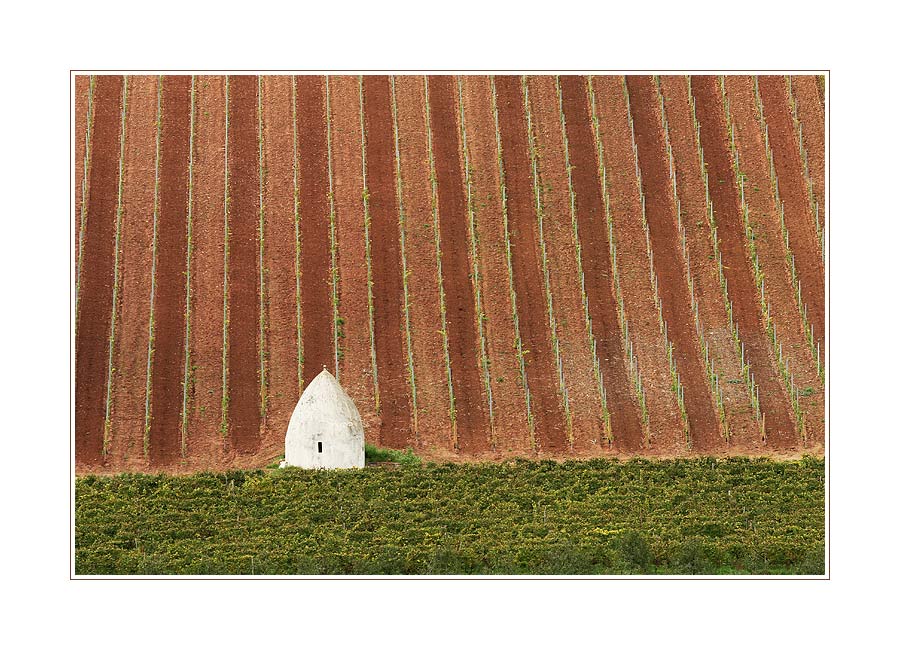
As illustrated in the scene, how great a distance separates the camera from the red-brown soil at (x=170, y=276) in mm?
57625

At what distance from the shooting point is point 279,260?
206 ft

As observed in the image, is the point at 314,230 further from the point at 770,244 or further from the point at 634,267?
the point at 770,244

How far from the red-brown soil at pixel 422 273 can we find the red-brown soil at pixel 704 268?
9.87 m

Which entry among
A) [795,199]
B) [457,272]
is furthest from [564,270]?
[795,199]

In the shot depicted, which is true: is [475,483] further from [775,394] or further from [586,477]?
[775,394]

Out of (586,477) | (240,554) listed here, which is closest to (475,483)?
(586,477)

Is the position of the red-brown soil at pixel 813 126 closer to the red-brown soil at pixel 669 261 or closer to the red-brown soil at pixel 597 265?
the red-brown soil at pixel 669 261

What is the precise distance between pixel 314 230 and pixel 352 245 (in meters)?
1.63

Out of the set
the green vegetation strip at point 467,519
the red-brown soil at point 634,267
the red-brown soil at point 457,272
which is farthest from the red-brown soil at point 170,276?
the red-brown soil at point 634,267

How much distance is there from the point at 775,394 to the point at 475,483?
479 inches

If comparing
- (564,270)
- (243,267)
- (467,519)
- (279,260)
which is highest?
(279,260)

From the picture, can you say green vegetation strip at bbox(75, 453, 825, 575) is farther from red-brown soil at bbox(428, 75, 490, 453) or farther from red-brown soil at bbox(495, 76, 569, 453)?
red-brown soil at bbox(428, 75, 490, 453)

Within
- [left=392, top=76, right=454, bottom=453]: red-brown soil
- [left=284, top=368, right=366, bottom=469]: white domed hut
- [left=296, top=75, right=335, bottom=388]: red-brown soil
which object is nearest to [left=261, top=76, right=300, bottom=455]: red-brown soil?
[left=296, top=75, right=335, bottom=388]: red-brown soil

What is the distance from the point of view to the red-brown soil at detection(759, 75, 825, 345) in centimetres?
6206
